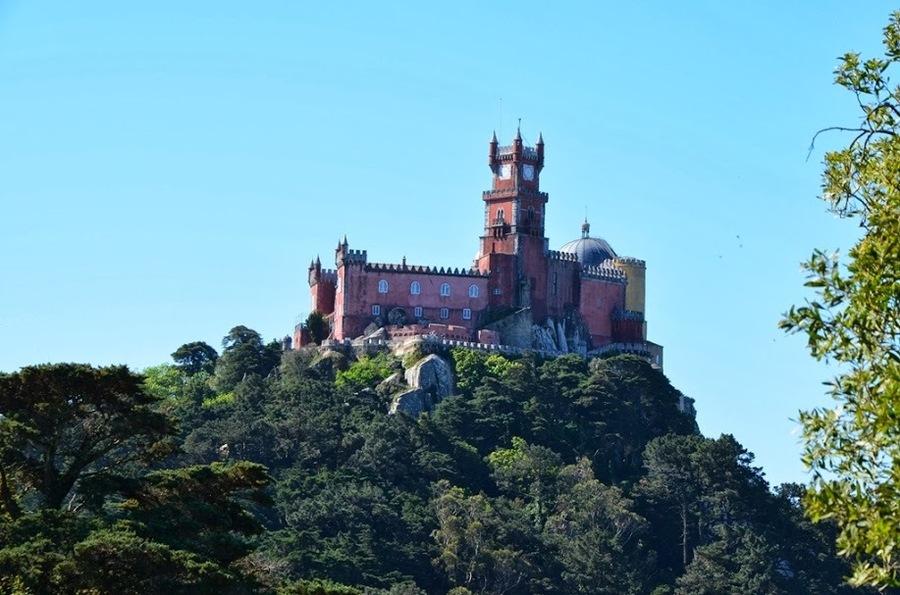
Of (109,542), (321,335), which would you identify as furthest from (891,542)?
(321,335)

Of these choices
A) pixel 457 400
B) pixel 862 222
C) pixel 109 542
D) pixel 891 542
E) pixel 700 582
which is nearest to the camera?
pixel 891 542

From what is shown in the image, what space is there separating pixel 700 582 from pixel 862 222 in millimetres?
67784

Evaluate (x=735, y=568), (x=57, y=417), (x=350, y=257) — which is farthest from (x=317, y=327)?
(x=57, y=417)

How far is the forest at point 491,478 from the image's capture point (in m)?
83.6

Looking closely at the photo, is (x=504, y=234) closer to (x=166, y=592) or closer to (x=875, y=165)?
(x=166, y=592)

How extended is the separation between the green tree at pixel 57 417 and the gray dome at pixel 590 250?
63283 mm

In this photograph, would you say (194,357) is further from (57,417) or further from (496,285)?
(57,417)

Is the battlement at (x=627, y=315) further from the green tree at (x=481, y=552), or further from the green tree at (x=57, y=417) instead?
the green tree at (x=57, y=417)

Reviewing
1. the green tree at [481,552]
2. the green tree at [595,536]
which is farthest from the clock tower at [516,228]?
the green tree at [481,552]

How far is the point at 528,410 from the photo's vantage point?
96.6 m

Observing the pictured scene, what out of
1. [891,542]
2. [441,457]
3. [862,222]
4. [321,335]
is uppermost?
[321,335]

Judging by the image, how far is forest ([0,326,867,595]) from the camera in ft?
Answer: 274

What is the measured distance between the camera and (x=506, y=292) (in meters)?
99.5

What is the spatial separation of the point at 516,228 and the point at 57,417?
2283 inches
